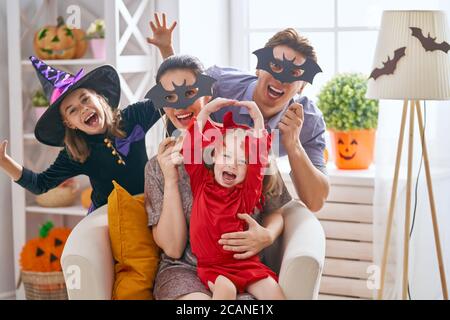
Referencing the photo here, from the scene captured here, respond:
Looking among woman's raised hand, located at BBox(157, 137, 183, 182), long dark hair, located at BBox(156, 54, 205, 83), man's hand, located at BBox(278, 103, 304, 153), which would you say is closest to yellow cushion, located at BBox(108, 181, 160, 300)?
woman's raised hand, located at BBox(157, 137, 183, 182)

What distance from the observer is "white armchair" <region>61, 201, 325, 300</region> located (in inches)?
87.7

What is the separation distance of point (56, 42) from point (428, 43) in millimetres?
1568

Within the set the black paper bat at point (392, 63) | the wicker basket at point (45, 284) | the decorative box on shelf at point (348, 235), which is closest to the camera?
the black paper bat at point (392, 63)

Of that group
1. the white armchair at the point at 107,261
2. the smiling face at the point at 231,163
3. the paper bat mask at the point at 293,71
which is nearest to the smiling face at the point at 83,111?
the white armchair at the point at 107,261

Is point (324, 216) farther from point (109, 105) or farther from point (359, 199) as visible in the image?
point (109, 105)

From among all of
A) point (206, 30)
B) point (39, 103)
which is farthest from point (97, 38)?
point (206, 30)

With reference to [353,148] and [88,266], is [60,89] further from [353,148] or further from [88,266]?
[353,148]

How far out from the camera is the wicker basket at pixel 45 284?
3355 millimetres

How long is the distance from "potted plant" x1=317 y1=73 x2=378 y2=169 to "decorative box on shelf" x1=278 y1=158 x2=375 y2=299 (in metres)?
0.12

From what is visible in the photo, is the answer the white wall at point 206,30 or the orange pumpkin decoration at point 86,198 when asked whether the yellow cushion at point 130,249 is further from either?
the white wall at point 206,30

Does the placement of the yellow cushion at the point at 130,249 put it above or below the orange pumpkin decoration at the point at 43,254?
above

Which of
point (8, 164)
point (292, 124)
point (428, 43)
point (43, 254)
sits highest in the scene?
point (428, 43)

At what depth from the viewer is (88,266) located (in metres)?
2.26

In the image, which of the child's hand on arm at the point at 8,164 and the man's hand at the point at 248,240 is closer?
the man's hand at the point at 248,240
